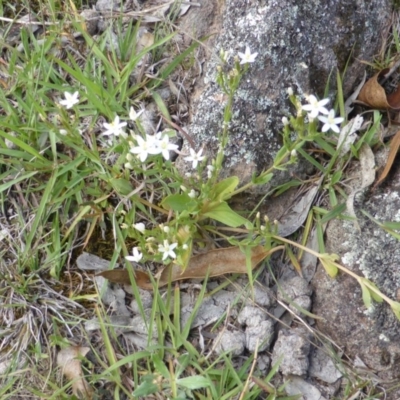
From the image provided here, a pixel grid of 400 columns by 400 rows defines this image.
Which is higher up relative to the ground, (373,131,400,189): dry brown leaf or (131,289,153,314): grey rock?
(373,131,400,189): dry brown leaf

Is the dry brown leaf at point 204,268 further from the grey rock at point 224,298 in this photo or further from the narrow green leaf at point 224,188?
the narrow green leaf at point 224,188

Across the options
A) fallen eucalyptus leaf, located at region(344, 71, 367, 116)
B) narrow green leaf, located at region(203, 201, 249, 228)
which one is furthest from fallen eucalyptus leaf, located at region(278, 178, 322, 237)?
fallen eucalyptus leaf, located at region(344, 71, 367, 116)

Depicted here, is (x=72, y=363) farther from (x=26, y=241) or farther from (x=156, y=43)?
(x=156, y=43)

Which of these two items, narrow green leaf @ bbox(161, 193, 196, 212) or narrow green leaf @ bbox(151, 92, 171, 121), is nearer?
narrow green leaf @ bbox(161, 193, 196, 212)

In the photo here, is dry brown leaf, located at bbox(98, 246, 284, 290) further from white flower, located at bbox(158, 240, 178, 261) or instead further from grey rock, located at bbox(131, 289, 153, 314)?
white flower, located at bbox(158, 240, 178, 261)

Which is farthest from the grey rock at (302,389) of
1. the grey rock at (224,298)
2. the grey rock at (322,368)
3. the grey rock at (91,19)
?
the grey rock at (91,19)

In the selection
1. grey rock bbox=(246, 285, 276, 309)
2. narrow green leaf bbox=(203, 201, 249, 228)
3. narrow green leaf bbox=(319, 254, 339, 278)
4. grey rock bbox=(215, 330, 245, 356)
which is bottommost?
grey rock bbox=(215, 330, 245, 356)
